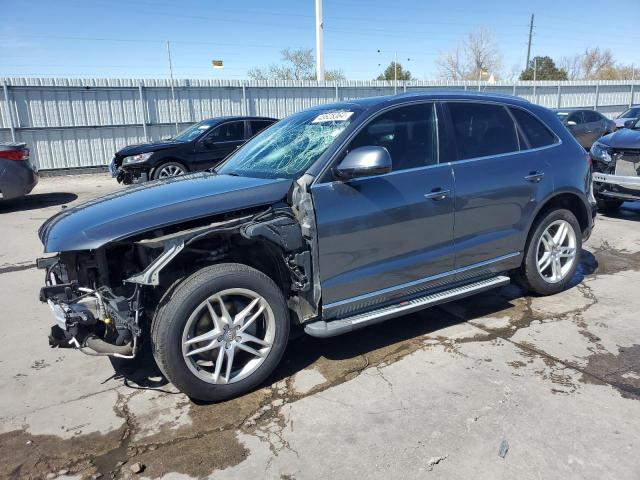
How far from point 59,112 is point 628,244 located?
15.9m

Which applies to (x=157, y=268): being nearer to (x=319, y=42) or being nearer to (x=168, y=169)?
(x=168, y=169)

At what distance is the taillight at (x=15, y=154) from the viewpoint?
9781mm

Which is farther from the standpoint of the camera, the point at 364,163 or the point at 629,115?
the point at 629,115

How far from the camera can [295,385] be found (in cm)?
342

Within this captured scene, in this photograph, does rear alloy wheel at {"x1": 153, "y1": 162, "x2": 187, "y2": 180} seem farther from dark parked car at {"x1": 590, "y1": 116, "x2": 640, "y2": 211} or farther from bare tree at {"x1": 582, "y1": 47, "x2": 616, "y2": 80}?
bare tree at {"x1": 582, "y1": 47, "x2": 616, "y2": 80}

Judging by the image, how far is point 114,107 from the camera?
16.8m

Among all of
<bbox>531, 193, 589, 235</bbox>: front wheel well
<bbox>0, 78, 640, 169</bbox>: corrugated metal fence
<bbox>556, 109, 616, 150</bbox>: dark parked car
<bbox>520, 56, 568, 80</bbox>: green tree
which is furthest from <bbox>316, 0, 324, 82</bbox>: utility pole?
<bbox>520, 56, 568, 80</bbox>: green tree

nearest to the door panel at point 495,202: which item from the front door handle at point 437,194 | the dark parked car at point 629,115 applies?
the front door handle at point 437,194

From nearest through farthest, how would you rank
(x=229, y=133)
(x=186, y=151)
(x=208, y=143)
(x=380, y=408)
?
(x=380, y=408) → (x=186, y=151) → (x=208, y=143) → (x=229, y=133)

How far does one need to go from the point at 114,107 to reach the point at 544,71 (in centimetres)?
6046

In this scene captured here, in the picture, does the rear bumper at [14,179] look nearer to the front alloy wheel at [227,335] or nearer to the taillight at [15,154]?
the taillight at [15,154]

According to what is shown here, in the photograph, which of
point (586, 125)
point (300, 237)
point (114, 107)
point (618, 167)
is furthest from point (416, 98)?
point (586, 125)

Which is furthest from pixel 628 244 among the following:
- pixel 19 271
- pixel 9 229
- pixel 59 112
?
pixel 59 112

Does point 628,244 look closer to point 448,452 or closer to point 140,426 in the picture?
point 448,452
